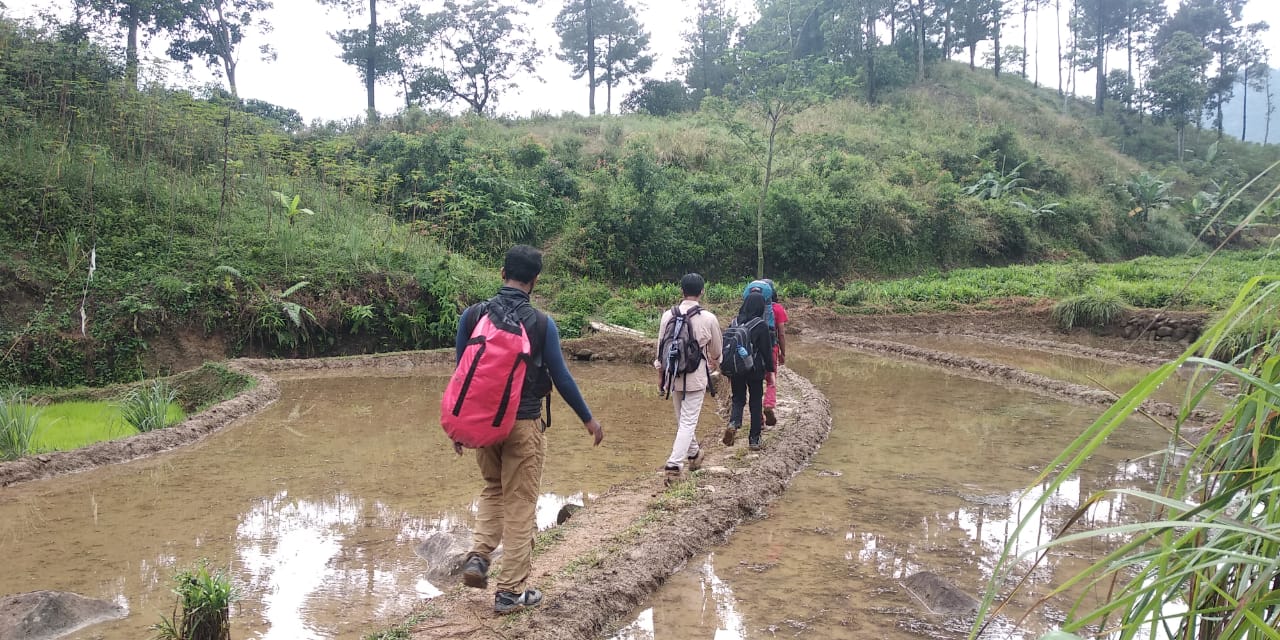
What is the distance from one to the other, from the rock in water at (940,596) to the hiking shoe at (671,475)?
7.85ft

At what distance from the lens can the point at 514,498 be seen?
13.3 ft

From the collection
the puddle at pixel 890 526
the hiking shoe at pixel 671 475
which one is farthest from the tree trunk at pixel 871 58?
the hiking shoe at pixel 671 475

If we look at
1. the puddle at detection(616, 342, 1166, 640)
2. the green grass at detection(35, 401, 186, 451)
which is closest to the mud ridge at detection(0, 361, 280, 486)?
the green grass at detection(35, 401, 186, 451)

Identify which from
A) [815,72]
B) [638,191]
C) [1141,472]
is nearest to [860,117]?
[815,72]

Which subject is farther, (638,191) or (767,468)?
(638,191)

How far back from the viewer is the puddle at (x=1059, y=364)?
11242 millimetres

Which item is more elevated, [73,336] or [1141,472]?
[73,336]

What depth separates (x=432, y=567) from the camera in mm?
4840

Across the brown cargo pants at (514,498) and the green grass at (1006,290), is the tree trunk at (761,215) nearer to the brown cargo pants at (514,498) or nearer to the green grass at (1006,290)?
the green grass at (1006,290)

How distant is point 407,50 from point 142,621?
109ft

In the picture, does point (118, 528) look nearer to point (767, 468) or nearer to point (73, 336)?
point (767, 468)

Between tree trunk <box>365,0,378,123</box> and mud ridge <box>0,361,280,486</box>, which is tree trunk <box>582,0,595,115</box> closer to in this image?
tree trunk <box>365,0,378,123</box>

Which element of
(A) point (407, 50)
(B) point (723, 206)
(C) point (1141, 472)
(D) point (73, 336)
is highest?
(A) point (407, 50)

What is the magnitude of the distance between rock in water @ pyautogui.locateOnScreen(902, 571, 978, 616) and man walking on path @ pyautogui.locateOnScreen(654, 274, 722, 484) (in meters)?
2.50
